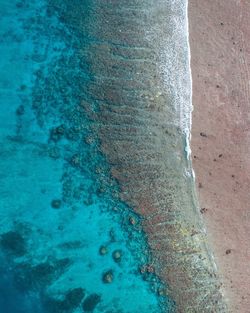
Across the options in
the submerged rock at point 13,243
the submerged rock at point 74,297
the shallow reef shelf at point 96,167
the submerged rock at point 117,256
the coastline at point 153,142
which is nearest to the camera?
the submerged rock at point 13,243

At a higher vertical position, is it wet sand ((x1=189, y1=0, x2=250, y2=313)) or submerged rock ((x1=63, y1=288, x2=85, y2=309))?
wet sand ((x1=189, y1=0, x2=250, y2=313))

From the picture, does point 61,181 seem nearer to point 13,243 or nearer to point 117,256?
point 13,243

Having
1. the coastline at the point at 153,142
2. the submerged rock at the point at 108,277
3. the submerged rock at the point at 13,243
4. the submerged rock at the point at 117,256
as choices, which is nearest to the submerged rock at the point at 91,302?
the submerged rock at the point at 108,277

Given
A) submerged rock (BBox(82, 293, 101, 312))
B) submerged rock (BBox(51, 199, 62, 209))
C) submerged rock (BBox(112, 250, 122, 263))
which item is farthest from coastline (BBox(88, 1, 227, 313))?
submerged rock (BBox(82, 293, 101, 312))

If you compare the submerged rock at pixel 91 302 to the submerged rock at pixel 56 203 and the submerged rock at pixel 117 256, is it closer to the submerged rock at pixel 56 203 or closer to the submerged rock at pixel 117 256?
the submerged rock at pixel 117 256

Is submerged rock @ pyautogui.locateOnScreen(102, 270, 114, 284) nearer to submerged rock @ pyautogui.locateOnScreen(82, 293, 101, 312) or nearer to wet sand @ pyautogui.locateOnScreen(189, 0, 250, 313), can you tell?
submerged rock @ pyautogui.locateOnScreen(82, 293, 101, 312)
